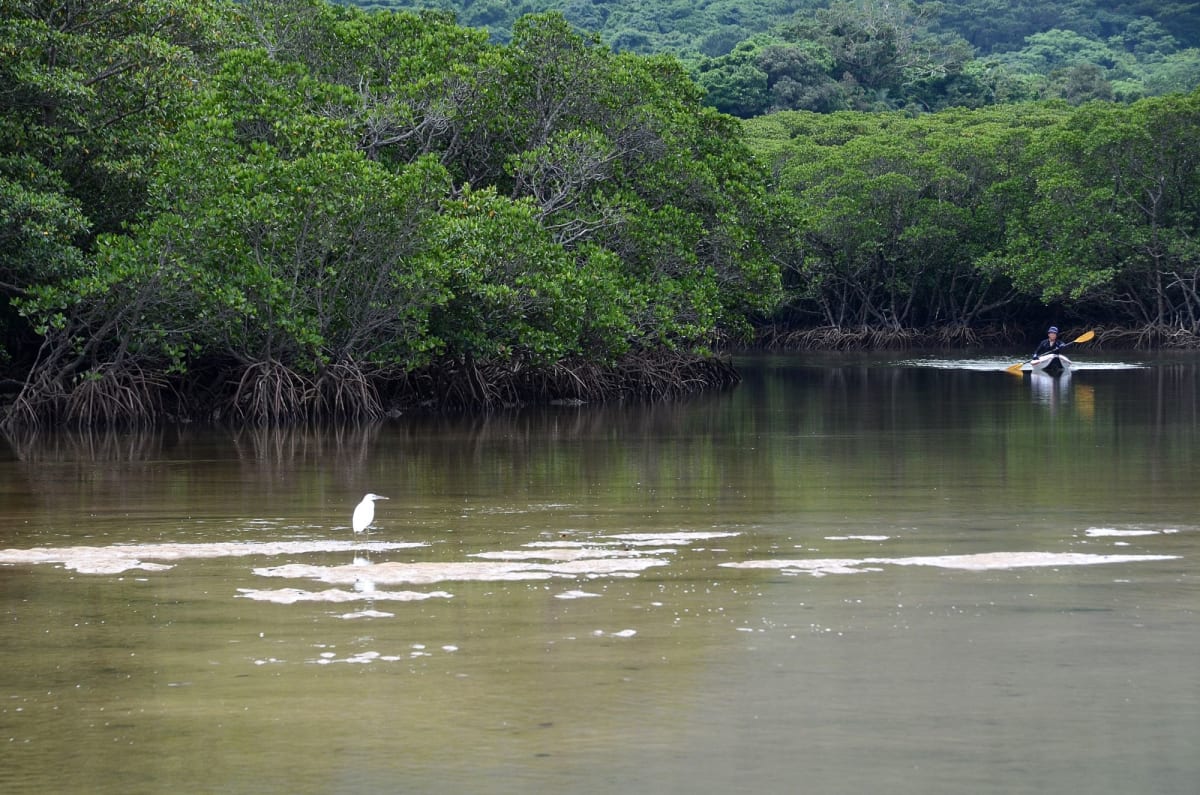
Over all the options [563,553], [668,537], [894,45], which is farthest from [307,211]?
[894,45]

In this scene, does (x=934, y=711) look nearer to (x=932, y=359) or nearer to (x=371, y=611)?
(x=371, y=611)

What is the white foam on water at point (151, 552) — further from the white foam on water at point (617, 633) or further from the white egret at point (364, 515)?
the white foam on water at point (617, 633)

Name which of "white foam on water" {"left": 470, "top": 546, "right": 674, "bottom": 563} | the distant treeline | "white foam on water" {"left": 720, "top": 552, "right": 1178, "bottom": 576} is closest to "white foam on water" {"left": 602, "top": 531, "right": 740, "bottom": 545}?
"white foam on water" {"left": 470, "top": 546, "right": 674, "bottom": 563}

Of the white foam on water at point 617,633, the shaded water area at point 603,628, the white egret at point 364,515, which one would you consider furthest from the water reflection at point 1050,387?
the white foam on water at point 617,633

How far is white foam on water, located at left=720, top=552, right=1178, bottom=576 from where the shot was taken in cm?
770

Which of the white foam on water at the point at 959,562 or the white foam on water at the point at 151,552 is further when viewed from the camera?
the white foam on water at the point at 151,552

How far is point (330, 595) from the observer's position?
7.17m

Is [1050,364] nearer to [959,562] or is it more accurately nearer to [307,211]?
[307,211]

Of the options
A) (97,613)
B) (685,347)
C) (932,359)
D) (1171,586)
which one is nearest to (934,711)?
(1171,586)

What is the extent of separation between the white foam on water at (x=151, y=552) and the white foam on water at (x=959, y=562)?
6.86 ft

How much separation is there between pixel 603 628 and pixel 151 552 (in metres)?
3.10

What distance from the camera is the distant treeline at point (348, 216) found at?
16.1 metres

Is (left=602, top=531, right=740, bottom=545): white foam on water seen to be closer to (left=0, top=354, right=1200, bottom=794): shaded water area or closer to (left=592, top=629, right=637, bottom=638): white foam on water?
(left=0, top=354, right=1200, bottom=794): shaded water area

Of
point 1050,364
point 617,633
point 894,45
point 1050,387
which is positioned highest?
point 894,45
